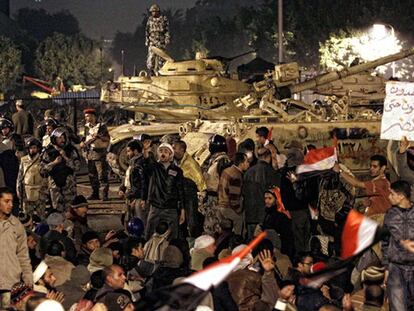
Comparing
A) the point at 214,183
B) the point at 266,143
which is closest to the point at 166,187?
the point at 214,183

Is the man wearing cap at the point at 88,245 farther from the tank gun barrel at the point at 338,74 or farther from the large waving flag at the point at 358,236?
the tank gun barrel at the point at 338,74

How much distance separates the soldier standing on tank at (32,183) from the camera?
1620cm

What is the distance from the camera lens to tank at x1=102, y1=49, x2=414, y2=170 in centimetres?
1948

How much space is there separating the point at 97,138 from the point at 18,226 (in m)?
11.3

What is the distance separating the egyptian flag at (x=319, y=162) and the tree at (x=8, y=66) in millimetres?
57568

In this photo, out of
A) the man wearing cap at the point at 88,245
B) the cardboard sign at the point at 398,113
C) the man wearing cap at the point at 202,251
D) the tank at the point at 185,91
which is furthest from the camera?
the tank at the point at 185,91

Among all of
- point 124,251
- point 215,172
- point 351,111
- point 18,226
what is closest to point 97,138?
point 351,111

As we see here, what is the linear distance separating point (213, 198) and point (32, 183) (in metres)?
3.23

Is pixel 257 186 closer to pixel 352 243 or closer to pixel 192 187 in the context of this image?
pixel 192 187

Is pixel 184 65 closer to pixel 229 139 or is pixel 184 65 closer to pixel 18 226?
pixel 229 139

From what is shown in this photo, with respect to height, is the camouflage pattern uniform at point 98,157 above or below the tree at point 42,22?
below

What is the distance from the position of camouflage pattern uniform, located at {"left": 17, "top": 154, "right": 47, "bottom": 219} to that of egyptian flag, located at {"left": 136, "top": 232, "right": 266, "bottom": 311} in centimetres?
970

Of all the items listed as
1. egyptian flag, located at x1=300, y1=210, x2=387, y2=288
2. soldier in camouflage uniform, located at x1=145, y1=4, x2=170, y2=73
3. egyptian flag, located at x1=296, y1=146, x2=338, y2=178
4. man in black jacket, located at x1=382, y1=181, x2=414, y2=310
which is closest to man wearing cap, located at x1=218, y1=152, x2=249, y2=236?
egyptian flag, located at x1=296, y1=146, x2=338, y2=178

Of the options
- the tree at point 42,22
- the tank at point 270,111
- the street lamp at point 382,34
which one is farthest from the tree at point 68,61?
the tree at point 42,22
